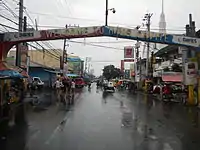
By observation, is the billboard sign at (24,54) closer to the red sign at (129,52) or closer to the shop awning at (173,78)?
the shop awning at (173,78)

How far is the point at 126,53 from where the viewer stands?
209 ft

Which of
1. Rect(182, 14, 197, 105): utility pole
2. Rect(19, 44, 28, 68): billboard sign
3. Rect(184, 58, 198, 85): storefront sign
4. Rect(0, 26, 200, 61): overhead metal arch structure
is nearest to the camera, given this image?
Rect(0, 26, 200, 61): overhead metal arch structure

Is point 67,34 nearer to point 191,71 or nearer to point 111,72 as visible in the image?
point 191,71

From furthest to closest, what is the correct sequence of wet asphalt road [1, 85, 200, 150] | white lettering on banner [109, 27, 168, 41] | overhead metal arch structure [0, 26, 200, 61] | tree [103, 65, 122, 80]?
tree [103, 65, 122, 80] → white lettering on banner [109, 27, 168, 41] → overhead metal arch structure [0, 26, 200, 61] → wet asphalt road [1, 85, 200, 150]

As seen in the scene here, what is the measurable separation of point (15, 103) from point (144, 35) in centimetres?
1093

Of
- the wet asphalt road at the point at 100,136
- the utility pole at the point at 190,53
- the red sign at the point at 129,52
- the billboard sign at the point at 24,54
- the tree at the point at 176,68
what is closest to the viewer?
the wet asphalt road at the point at 100,136

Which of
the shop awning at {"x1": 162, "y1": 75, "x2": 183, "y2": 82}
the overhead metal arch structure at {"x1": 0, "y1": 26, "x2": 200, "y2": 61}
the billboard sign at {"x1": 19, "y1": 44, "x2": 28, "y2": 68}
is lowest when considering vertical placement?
the shop awning at {"x1": 162, "y1": 75, "x2": 183, "y2": 82}

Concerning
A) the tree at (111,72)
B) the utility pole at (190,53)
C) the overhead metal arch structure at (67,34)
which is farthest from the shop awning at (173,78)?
the tree at (111,72)

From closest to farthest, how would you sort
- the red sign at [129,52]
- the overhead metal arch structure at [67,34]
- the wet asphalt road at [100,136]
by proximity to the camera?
the wet asphalt road at [100,136], the overhead metal arch structure at [67,34], the red sign at [129,52]

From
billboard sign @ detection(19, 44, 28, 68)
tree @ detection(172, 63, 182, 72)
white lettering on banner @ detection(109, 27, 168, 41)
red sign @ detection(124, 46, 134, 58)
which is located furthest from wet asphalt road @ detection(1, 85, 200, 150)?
red sign @ detection(124, 46, 134, 58)

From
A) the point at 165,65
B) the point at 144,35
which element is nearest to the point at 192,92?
the point at 144,35

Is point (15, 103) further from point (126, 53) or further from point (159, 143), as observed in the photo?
point (126, 53)

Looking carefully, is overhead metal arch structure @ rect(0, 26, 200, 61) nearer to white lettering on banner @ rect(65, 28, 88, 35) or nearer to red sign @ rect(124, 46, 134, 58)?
white lettering on banner @ rect(65, 28, 88, 35)

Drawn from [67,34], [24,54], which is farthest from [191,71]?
[24,54]
